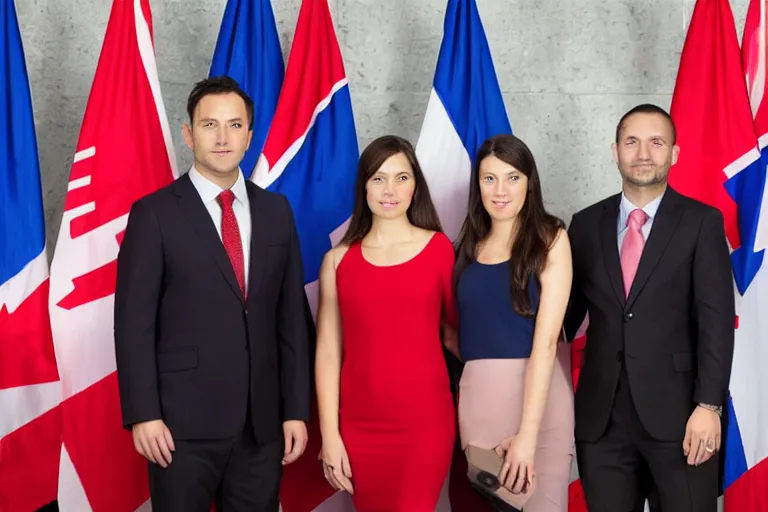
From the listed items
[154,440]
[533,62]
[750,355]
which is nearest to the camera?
[154,440]

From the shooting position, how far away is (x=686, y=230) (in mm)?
2426

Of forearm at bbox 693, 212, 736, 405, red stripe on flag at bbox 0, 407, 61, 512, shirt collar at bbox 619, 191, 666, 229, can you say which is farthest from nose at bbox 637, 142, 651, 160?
red stripe on flag at bbox 0, 407, 61, 512

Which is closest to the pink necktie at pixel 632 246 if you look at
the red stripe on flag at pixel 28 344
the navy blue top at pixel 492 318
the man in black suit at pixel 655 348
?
the man in black suit at pixel 655 348

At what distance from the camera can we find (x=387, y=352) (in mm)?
2432

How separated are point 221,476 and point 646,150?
146 centimetres

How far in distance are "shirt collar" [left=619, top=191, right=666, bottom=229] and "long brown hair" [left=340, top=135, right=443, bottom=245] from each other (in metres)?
0.53

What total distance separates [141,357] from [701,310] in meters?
1.45

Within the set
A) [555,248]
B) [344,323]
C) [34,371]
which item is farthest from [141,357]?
[555,248]

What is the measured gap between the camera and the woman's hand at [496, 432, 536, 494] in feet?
7.65

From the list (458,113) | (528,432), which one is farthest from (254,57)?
(528,432)

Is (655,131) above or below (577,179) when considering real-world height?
above

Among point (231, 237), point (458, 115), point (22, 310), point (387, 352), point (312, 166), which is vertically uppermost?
point (458, 115)

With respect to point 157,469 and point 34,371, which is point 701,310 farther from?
point 34,371

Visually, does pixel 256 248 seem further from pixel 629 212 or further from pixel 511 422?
pixel 629 212
